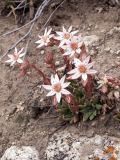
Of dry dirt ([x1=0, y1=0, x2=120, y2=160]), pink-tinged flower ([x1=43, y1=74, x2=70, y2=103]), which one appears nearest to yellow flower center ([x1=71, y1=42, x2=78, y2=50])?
pink-tinged flower ([x1=43, y1=74, x2=70, y2=103])

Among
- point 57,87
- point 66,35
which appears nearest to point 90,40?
point 66,35

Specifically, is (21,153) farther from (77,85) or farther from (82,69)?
(82,69)

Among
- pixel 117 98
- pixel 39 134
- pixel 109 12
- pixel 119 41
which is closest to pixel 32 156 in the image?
pixel 39 134

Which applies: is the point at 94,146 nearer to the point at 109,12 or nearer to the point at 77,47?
the point at 77,47

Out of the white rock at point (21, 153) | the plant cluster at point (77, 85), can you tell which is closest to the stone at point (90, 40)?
the plant cluster at point (77, 85)

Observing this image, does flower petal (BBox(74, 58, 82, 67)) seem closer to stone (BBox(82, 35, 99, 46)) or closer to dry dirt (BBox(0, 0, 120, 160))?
dry dirt (BBox(0, 0, 120, 160))

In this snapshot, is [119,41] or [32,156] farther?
[119,41]
